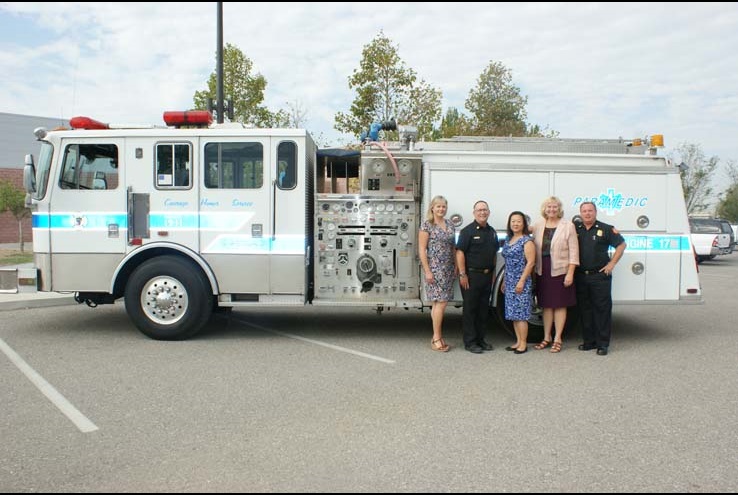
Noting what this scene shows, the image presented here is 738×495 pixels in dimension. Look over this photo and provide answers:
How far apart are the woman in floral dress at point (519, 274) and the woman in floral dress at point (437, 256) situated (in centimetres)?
68

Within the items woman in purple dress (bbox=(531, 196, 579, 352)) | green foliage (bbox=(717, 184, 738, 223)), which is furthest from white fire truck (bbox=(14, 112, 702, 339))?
green foliage (bbox=(717, 184, 738, 223))

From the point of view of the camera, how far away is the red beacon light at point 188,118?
24.7ft

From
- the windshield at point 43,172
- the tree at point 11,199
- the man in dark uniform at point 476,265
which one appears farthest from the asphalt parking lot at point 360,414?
the tree at point 11,199

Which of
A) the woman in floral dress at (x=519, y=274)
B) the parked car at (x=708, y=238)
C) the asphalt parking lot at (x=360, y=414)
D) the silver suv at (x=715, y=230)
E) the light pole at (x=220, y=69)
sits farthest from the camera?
the silver suv at (x=715, y=230)

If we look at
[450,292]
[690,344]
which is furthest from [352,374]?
[690,344]

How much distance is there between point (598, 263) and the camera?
695 cm

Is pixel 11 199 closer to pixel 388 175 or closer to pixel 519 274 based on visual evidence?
pixel 388 175

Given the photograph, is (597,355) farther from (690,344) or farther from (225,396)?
(225,396)

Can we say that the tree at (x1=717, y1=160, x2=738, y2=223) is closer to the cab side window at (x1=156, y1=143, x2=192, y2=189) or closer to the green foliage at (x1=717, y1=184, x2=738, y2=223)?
the green foliage at (x1=717, y1=184, x2=738, y2=223)

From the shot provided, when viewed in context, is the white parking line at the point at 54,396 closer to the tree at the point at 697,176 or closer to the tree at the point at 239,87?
the tree at the point at 239,87

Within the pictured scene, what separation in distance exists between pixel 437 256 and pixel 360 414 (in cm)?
270

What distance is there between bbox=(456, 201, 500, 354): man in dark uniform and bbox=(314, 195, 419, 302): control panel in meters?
0.83

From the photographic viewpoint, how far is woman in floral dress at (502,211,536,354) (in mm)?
6855

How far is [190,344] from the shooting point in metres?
7.27
